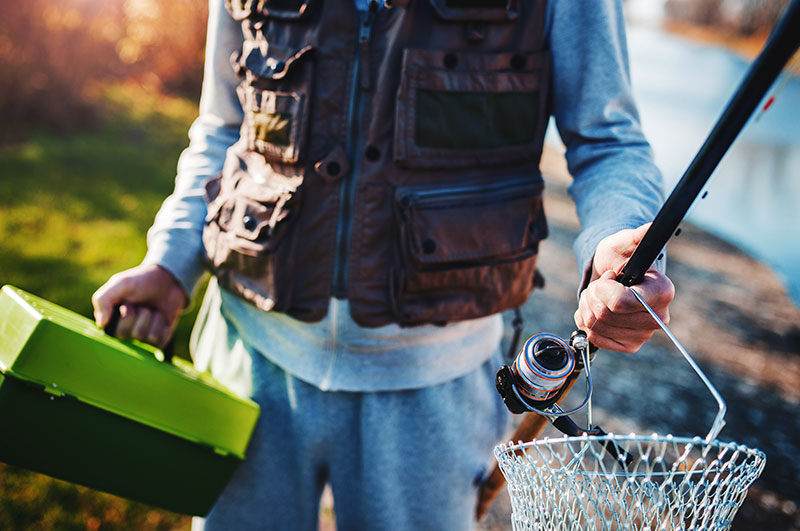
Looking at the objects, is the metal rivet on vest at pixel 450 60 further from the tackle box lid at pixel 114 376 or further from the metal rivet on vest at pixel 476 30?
the tackle box lid at pixel 114 376

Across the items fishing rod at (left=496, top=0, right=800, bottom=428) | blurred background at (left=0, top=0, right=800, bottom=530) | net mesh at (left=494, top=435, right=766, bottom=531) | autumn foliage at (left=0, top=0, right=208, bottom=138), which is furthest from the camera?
autumn foliage at (left=0, top=0, right=208, bottom=138)

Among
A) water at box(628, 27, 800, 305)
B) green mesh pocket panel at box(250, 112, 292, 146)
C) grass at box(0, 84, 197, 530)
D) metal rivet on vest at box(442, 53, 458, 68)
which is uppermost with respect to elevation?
metal rivet on vest at box(442, 53, 458, 68)

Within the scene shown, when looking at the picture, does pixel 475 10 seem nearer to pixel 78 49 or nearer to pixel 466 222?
pixel 466 222

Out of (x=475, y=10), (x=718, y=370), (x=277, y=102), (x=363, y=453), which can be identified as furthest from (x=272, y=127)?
(x=718, y=370)

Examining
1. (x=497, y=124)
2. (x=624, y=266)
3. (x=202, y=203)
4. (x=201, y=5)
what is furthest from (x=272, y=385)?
(x=201, y=5)

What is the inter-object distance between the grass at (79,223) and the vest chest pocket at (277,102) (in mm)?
2327

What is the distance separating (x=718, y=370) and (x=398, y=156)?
4402mm

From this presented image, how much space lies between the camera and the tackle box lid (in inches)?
54.9

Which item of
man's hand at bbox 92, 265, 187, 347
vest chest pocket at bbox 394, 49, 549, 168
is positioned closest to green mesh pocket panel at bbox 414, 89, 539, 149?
vest chest pocket at bbox 394, 49, 549, 168

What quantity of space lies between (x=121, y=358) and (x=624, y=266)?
127cm

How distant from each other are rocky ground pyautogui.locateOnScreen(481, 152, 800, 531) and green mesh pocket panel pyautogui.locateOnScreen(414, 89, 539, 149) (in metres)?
2.42

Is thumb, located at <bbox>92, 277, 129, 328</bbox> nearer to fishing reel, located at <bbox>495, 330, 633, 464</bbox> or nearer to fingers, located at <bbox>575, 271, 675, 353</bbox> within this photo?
fishing reel, located at <bbox>495, 330, 633, 464</bbox>

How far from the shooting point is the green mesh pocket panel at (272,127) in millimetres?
1521

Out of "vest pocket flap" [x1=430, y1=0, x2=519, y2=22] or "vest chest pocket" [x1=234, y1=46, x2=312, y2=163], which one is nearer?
"vest pocket flap" [x1=430, y1=0, x2=519, y2=22]
